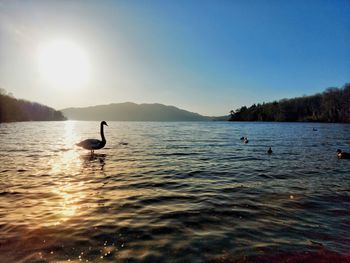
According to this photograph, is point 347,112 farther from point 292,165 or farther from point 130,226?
point 130,226

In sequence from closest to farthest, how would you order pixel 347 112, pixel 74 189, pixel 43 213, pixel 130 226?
pixel 130 226, pixel 43 213, pixel 74 189, pixel 347 112

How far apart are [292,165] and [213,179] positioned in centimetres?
786

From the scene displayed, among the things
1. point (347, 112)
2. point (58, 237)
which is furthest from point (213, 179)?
point (347, 112)

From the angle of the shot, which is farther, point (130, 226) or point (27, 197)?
point (27, 197)

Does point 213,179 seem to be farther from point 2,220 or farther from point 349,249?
point 2,220

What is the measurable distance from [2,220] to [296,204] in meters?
9.71

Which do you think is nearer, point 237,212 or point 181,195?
point 237,212

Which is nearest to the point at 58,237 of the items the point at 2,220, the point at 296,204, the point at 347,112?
the point at 2,220

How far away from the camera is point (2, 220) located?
7.84 m

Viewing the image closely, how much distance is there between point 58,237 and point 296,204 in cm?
795

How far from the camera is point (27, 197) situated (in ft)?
33.4

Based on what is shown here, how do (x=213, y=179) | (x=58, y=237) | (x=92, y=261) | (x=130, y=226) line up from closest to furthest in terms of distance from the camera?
(x=92, y=261) < (x=58, y=237) < (x=130, y=226) < (x=213, y=179)

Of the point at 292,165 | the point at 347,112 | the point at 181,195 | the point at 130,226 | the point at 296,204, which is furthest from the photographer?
the point at 347,112

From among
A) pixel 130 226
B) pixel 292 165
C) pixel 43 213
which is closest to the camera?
pixel 130 226
